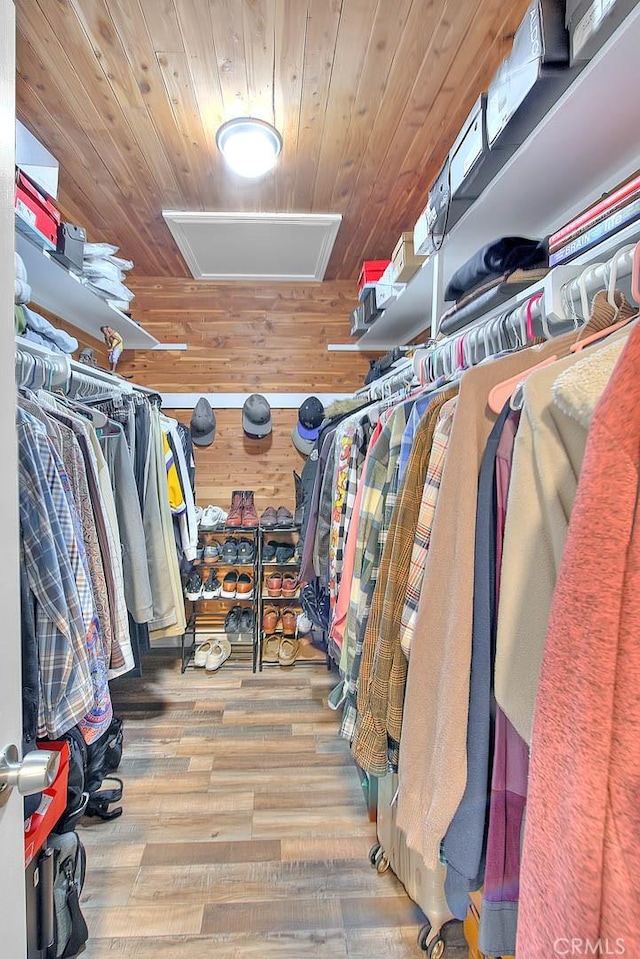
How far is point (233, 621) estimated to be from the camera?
2.99 meters

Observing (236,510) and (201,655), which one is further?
(236,510)

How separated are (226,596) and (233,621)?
0.18 meters

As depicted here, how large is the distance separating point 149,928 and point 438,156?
280 centimetres

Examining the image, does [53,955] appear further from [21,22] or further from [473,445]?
[21,22]

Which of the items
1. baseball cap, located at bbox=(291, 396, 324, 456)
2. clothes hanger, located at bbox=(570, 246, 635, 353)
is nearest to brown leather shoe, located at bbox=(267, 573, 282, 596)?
baseball cap, located at bbox=(291, 396, 324, 456)

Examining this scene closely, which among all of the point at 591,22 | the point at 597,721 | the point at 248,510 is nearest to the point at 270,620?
the point at 248,510

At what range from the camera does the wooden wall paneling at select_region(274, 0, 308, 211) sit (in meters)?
1.29

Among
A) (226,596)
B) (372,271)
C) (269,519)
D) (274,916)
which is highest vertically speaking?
(372,271)

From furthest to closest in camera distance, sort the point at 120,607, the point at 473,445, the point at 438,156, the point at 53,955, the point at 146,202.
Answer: the point at 146,202 → the point at 438,156 → the point at 120,607 → the point at 53,955 → the point at 473,445

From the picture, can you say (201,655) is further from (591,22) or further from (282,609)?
(591,22)

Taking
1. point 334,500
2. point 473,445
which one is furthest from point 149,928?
point 473,445

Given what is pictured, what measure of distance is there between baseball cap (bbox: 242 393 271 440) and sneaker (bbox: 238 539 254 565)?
2.46 ft

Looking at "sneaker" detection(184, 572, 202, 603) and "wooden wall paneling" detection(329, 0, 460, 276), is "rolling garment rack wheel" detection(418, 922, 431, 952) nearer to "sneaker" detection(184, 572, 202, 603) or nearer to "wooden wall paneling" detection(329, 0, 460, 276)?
"sneaker" detection(184, 572, 202, 603)

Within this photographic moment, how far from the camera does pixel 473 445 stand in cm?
76
